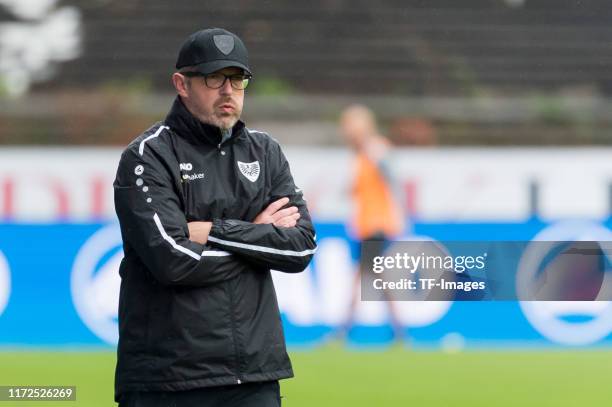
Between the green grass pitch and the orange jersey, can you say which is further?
the orange jersey

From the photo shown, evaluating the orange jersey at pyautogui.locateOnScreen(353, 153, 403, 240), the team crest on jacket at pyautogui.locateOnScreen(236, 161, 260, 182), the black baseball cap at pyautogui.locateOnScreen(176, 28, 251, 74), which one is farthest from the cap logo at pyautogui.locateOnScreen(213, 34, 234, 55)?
the orange jersey at pyautogui.locateOnScreen(353, 153, 403, 240)

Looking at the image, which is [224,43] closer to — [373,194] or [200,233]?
[200,233]

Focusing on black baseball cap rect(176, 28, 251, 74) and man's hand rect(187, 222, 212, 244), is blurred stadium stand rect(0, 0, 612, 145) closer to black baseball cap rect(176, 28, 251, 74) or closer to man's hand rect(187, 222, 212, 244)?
black baseball cap rect(176, 28, 251, 74)

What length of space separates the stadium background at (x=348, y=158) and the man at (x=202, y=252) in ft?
9.61

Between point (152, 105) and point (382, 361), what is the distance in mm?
4735

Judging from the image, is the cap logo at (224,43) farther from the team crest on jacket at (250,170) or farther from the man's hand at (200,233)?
the man's hand at (200,233)

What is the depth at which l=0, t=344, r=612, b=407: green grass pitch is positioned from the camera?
654 centimetres

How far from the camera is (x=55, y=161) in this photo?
10.1 m

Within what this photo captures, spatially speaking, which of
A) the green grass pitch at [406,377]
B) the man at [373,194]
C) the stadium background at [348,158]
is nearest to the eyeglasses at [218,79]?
the green grass pitch at [406,377]

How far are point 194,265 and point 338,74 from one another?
8651 millimetres

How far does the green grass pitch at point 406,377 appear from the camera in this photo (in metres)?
6.54

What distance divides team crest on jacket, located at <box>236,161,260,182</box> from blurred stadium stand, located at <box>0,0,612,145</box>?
7888 millimetres

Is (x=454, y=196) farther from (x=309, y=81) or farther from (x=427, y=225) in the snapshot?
(x=309, y=81)

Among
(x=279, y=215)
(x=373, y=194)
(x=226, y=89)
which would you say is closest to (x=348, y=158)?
(x=373, y=194)
